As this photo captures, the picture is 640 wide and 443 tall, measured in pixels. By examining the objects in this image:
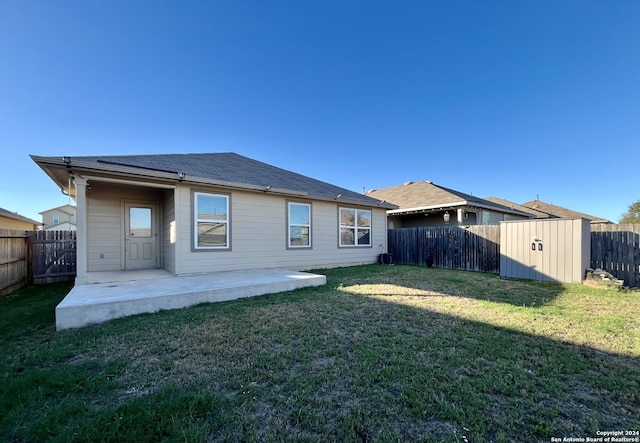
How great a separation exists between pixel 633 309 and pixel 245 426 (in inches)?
257

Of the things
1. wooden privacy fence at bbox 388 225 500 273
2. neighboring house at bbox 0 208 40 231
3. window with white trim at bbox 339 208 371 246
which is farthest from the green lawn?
neighboring house at bbox 0 208 40 231

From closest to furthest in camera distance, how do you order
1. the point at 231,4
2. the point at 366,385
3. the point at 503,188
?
the point at 366,385 < the point at 231,4 < the point at 503,188

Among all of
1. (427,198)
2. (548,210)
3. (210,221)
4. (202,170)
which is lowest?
(210,221)

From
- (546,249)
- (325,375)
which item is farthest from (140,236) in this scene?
(546,249)

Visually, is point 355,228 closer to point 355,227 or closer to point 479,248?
point 355,227

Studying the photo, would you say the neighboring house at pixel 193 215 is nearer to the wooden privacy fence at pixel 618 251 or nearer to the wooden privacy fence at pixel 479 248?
the wooden privacy fence at pixel 479 248

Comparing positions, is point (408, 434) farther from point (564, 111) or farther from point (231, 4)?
point (564, 111)

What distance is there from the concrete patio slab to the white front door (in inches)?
61.1

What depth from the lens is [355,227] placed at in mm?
10719

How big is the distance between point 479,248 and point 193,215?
9511 mm

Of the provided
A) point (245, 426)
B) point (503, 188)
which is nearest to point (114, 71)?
point (245, 426)

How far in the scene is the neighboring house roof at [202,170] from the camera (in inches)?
225

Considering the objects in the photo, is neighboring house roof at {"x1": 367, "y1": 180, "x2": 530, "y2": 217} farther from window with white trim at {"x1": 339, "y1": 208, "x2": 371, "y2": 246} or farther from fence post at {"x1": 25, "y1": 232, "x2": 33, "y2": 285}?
fence post at {"x1": 25, "y1": 232, "x2": 33, "y2": 285}

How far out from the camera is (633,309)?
455 cm
